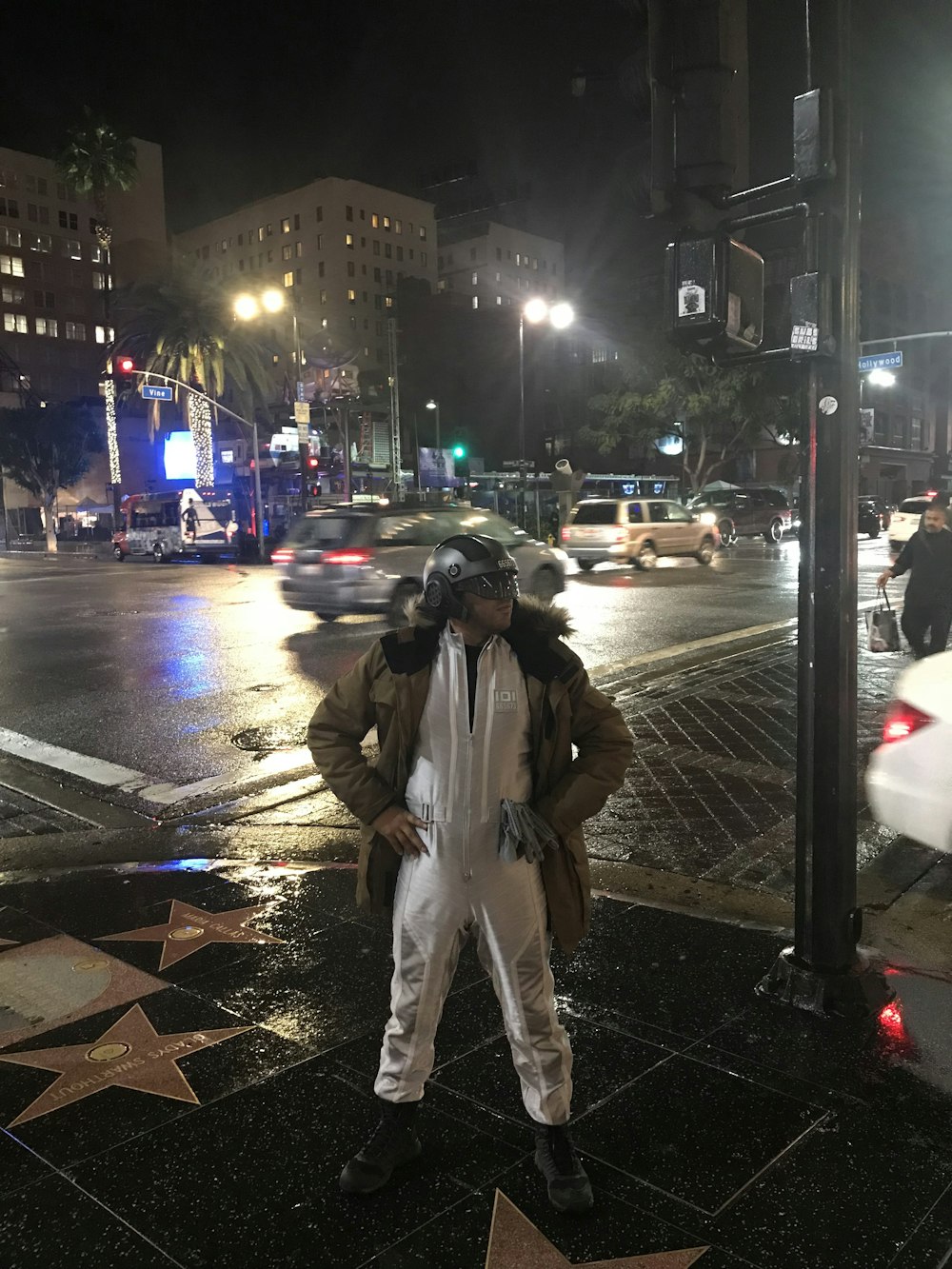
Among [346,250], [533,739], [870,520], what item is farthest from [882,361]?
[346,250]

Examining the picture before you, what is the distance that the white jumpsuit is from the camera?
2629mm

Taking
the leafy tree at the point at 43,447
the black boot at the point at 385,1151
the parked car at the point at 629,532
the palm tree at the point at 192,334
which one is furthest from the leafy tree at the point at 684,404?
the black boot at the point at 385,1151

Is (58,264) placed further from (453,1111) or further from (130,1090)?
(453,1111)

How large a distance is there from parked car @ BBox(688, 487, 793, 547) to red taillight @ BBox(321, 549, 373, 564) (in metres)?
25.5

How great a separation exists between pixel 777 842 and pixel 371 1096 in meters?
3.14

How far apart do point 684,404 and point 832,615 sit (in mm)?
43482

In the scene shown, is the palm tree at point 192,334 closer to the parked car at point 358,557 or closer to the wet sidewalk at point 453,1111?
the parked car at point 358,557

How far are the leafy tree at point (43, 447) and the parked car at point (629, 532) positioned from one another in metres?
48.0

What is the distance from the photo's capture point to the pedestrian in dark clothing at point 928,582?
959cm

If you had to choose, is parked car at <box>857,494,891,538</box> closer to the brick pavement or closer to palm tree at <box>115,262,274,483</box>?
palm tree at <box>115,262,274,483</box>

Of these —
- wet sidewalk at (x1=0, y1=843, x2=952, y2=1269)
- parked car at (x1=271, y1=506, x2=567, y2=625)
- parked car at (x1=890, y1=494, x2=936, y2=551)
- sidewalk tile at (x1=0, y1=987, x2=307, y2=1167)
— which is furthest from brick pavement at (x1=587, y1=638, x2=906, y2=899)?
parked car at (x1=890, y1=494, x2=936, y2=551)

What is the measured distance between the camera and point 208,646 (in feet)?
43.0

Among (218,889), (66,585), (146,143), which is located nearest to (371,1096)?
(218,889)

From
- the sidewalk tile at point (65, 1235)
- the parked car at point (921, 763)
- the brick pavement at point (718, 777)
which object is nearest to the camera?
the sidewalk tile at point (65, 1235)
